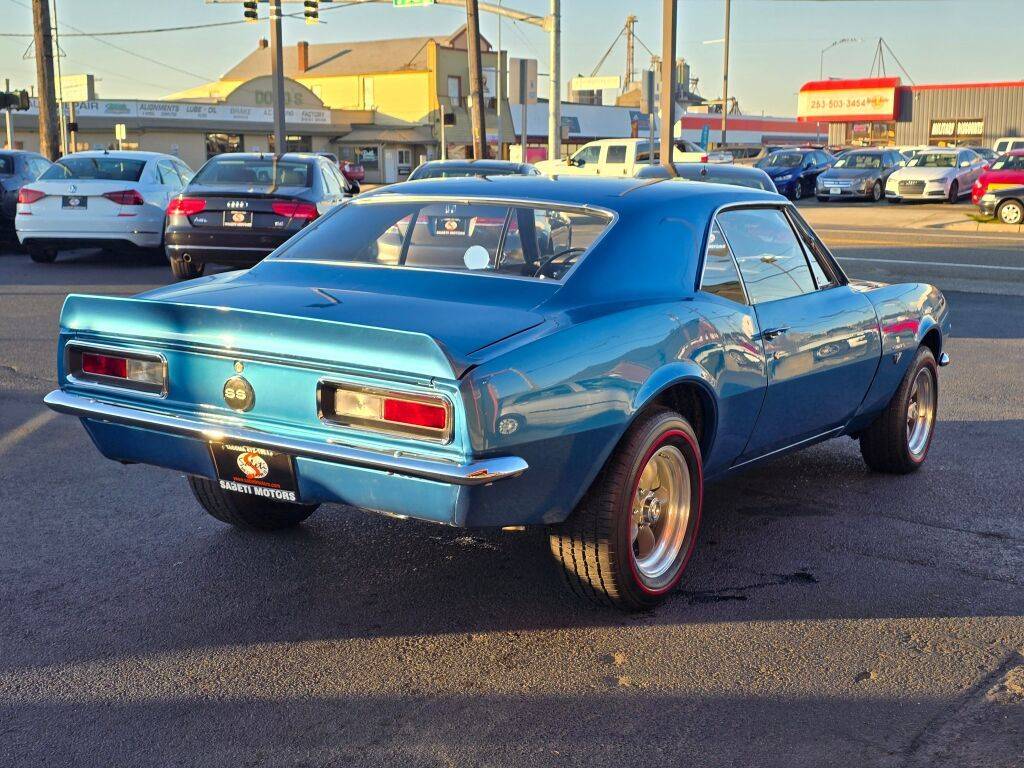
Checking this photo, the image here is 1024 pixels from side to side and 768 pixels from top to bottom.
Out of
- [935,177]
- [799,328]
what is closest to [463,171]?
[799,328]

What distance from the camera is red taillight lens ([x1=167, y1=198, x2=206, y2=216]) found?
13391 millimetres

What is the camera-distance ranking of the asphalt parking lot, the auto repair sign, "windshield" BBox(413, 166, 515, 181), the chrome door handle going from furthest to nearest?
the auto repair sign
"windshield" BBox(413, 166, 515, 181)
the chrome door handle
the asphalt parking lot

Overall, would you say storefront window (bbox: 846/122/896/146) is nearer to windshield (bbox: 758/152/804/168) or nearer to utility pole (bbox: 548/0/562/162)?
windshield (bbox: 758/152/804/168)

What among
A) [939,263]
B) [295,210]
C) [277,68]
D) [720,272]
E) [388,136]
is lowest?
[939,263]

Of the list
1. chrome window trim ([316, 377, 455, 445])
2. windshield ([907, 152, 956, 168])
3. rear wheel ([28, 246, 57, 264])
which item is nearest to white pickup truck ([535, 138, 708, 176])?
windshield ([907, 152, 956, 168])

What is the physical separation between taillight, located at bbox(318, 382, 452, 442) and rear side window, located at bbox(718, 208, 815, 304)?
1.84 m

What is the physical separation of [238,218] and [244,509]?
8.83m

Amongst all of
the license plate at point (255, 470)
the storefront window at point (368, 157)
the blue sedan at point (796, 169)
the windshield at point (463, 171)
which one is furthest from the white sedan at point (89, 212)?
the storefront window at point (368, 157)

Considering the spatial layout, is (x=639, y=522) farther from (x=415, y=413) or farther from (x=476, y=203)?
(x=476, y=203)

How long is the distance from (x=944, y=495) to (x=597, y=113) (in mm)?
74408

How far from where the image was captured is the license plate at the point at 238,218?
13.3 meters

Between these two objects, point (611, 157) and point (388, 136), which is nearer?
point (611, 157)

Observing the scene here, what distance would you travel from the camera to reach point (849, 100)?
220ft

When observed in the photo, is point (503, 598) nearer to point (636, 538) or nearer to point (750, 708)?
point (636, 538)
